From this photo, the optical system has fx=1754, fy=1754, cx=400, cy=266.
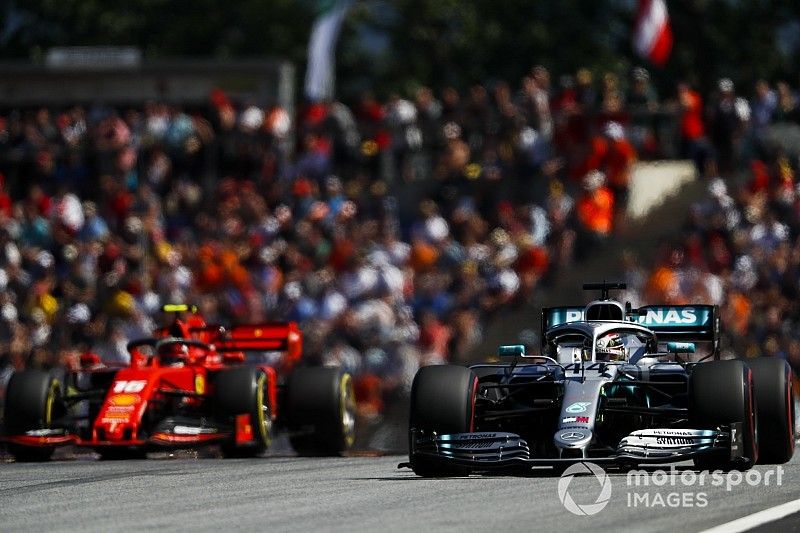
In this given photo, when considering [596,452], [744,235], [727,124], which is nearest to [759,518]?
[596,452]

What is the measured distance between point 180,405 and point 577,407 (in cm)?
591

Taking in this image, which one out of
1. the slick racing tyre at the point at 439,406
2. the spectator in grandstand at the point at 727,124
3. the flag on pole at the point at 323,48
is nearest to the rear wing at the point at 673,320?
the slick racing tyre at the point at 439,406

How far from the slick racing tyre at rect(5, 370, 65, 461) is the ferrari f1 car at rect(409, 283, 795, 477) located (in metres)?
5.16

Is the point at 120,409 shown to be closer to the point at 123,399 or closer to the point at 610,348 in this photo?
the point at 123,399

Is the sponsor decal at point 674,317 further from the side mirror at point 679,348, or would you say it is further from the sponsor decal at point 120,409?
the sponsor decal at point 120,409

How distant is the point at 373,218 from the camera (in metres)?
27.2

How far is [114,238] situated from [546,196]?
699cm

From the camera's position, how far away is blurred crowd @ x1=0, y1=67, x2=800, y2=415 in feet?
76.8

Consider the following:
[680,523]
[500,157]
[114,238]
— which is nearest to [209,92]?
[114,238]

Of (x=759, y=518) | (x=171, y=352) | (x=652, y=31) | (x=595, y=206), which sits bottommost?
(x=759, y=518)

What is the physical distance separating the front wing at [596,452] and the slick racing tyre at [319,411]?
15.1 ft

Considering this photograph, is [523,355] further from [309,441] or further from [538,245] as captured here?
[538,245]

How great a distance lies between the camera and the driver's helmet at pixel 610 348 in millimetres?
14062

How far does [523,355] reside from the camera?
13828 millimetres
